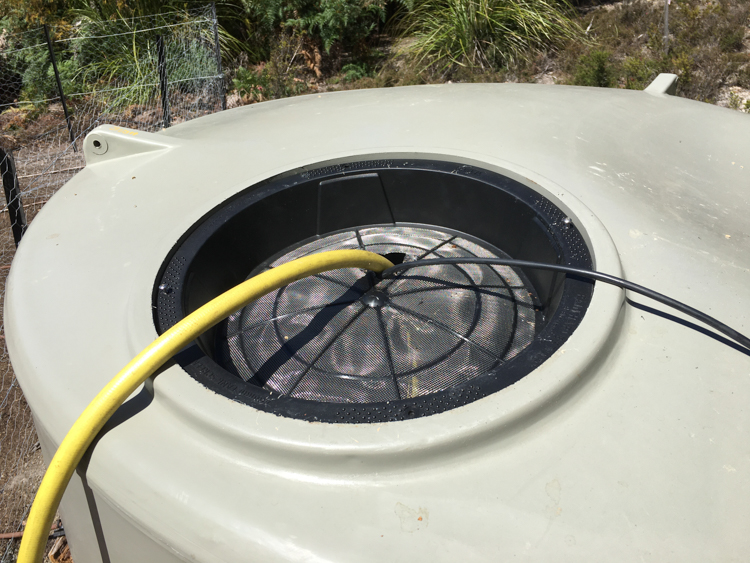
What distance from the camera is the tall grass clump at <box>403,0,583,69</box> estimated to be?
22.8ft

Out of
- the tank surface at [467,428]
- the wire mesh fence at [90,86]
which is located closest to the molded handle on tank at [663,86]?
the tank surface at [467,428]

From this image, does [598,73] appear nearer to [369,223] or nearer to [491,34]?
[491,34]

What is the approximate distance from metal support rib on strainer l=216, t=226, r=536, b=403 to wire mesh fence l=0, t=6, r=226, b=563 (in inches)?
130

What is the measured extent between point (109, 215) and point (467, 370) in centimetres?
150

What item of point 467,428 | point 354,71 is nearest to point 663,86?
point 467,428

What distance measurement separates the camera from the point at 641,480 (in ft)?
4.33

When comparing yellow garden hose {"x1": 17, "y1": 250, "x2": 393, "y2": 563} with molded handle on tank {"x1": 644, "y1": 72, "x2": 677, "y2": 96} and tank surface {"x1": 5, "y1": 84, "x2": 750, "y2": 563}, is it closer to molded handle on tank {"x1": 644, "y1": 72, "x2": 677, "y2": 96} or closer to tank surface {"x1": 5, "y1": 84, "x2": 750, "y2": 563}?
tank surface {"x1": 5, "y1": 84, "x2": 750, "y2": 563}

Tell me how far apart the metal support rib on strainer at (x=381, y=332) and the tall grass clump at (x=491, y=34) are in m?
5.24

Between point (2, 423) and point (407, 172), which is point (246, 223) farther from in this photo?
point (2, 423)

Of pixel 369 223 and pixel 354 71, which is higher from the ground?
pixel 369 223

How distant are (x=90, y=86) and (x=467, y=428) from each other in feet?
25.8

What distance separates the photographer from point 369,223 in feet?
8.75

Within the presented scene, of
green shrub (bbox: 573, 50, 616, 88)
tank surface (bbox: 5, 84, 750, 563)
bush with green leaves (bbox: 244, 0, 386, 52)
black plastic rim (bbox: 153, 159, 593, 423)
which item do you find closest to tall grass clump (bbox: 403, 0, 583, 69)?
bush with green leaves (bbox: 244, 0, 386, 52)

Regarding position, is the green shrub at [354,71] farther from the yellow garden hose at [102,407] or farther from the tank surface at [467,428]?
the yellow garden hose at [102,407]
